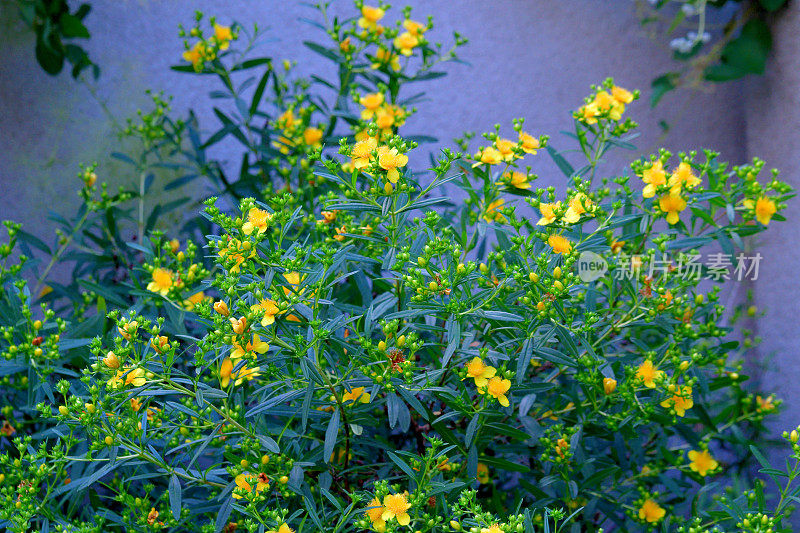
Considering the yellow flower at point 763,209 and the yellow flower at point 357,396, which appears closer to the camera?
the yellow flower at point 357,396

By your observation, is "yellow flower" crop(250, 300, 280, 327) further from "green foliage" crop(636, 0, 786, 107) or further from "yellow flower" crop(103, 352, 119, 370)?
"green foliage" crop(636, 0, 786, 107)

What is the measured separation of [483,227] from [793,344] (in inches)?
60.5

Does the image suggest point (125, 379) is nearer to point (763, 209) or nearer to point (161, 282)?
point (161, 282)

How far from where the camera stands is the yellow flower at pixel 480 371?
125cm

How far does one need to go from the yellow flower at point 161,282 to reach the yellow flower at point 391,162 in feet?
1.84

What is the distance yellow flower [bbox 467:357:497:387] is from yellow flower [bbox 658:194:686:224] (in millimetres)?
486

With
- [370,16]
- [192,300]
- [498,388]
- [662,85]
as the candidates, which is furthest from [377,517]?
[662,85]

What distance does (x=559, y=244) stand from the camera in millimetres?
1339

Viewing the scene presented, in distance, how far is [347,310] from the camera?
142cm

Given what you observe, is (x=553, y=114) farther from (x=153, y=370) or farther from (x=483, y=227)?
(x=153, y=370)

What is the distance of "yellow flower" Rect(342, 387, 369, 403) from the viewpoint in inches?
52.6

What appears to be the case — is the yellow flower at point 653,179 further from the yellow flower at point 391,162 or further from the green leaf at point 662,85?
the green leaf at point 662,85

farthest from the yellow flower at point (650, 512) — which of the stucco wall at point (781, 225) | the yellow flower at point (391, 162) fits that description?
the stucco wall at point (781, 225)

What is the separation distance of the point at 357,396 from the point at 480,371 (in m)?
0.24
